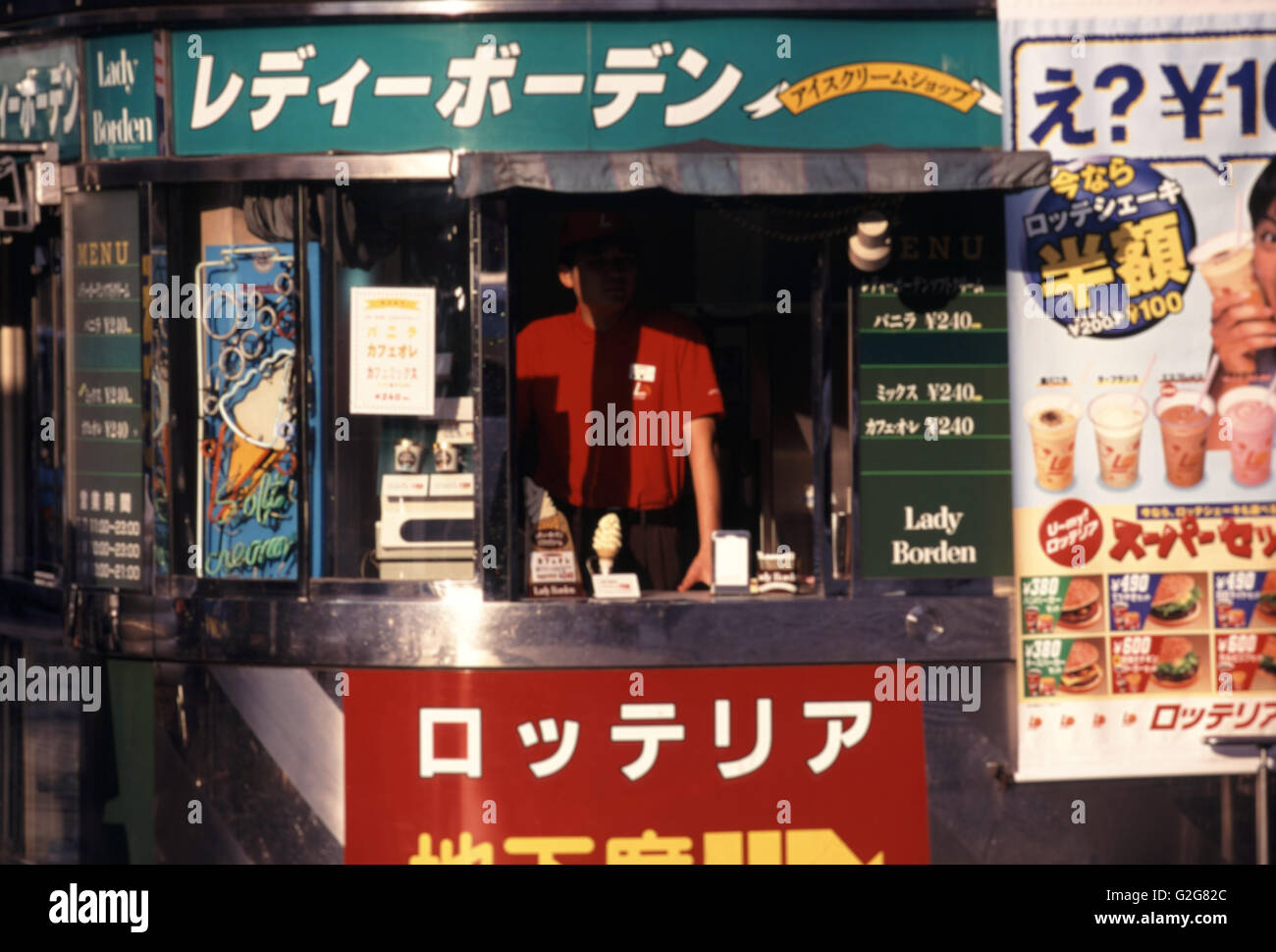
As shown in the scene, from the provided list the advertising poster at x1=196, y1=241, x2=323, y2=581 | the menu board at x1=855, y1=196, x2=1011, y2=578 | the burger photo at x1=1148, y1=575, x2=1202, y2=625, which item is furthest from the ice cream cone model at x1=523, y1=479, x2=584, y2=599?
the burger photo at x1=1148, y1=575, x2=1202, y2=625

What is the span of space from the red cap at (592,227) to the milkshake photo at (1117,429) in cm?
270

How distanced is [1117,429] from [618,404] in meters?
2.65

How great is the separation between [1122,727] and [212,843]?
4.78 m

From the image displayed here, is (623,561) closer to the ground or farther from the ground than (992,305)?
closer to the ground

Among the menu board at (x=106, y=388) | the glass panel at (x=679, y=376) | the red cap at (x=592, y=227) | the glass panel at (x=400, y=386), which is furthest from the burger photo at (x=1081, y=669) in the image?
the menu board at (x=106, y=388)

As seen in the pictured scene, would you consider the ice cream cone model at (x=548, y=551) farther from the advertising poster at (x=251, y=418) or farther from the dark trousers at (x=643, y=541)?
the advertising poster at (x=251, y=418)

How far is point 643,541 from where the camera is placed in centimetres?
845

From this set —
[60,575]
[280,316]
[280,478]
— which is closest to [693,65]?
[280,316]

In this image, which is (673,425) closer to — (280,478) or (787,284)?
(787,284)

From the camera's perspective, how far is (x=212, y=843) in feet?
25.9

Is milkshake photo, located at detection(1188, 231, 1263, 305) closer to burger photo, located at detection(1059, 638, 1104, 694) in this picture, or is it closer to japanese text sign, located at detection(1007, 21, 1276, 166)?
japanese text sign, located at detection(1007, 21, 1276, 166)

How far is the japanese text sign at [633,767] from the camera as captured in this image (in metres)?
7.61

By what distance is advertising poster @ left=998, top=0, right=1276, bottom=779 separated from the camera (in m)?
7.65

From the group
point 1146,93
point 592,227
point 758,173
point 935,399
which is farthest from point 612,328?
point 1146,93
